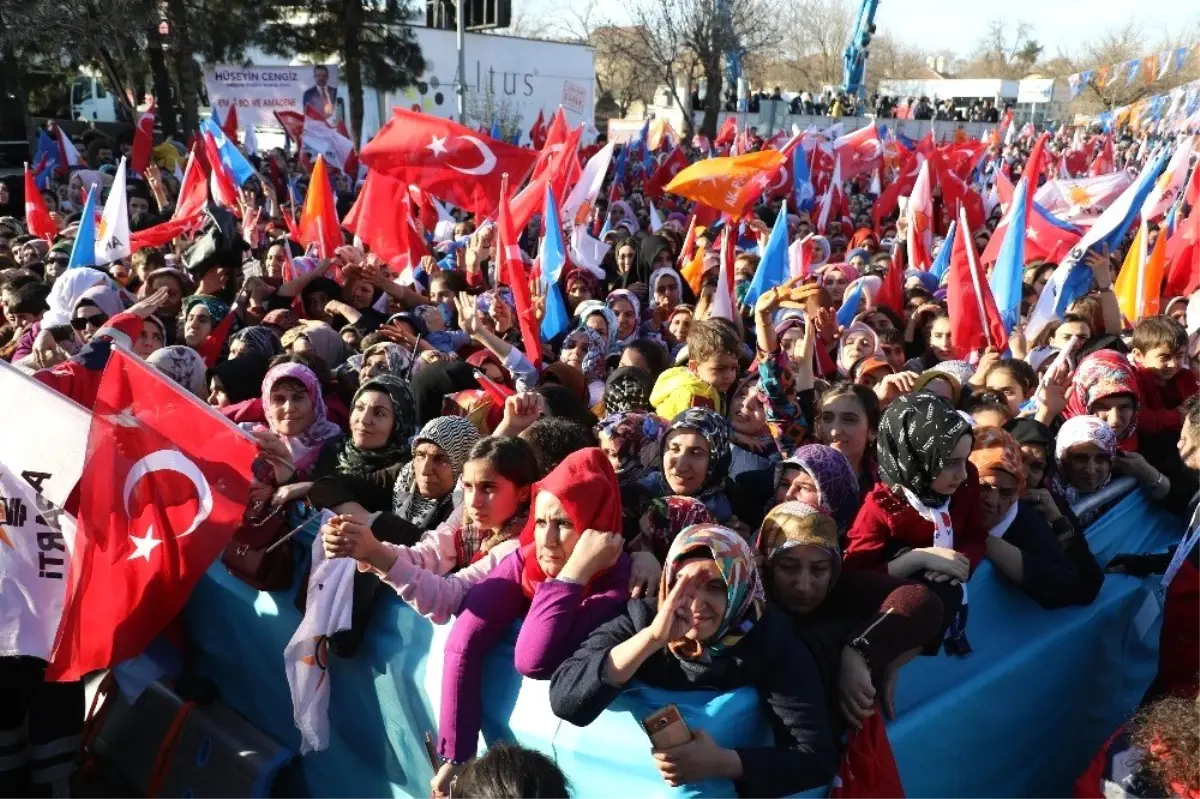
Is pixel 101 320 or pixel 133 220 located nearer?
pixel 101 320

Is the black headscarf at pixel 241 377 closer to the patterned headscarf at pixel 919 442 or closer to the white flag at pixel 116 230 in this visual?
the patterned headscarf at pixel 919 442

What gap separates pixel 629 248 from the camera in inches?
389

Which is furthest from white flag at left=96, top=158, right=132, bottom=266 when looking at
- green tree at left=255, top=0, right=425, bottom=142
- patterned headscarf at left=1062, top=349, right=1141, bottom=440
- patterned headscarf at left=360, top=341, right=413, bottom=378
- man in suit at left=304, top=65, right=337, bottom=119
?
green tree at left=255, top=0, right=425, bottom=142

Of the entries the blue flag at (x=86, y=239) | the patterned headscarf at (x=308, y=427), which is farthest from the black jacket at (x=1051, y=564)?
the blue flag at (x=86, y=239)

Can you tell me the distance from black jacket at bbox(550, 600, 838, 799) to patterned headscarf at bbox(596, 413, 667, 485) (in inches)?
50.5

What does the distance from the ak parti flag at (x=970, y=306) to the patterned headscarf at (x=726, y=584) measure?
13.6 feet

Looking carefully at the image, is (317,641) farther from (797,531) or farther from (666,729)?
(797,531)

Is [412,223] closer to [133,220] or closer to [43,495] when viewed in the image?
[133,220]

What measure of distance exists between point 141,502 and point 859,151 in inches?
547

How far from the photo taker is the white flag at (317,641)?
300 centimetres

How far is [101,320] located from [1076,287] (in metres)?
6.41

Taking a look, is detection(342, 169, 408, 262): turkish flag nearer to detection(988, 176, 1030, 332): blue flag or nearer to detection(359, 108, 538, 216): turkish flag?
detection(359, 108, 538, 216): turkish flag

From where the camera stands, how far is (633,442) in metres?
3.77

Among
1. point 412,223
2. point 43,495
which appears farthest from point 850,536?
point 412,223
